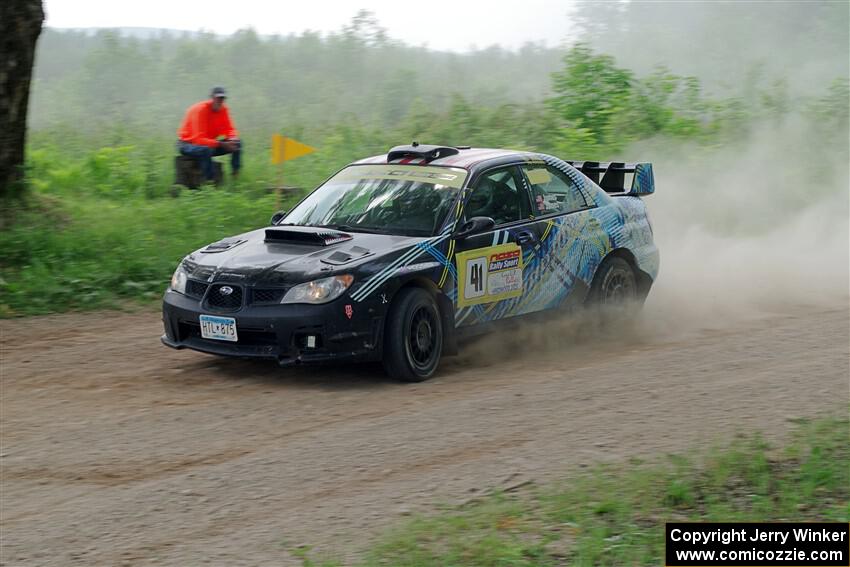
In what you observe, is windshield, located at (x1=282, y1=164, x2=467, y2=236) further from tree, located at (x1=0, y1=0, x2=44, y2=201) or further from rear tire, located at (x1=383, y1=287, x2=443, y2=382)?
tree, located at (x1=0, y1=0, x2=44, y2=201)

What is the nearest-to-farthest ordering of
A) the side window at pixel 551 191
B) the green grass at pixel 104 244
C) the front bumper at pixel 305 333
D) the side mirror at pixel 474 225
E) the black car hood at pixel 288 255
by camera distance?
the front bumper at pixel 305 333 → the black car hood at pixel 288 255 → the side mirror at pixel 474 225 → the side window at pixel 551 191 → the green grass at pixel 104 244

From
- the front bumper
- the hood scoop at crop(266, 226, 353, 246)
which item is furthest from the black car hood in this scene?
the front bumper

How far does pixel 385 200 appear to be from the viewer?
893 centimetres

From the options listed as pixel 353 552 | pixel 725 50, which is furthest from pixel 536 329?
pixel 725 50

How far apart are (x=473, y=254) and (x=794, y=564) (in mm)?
4281

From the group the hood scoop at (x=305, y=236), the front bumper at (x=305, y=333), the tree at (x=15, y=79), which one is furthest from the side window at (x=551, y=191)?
the tree at (x=15, y=79)

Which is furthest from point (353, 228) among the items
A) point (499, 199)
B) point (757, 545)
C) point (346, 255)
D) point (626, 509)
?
point (757, 545)

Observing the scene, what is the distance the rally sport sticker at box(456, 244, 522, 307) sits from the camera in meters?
8.56

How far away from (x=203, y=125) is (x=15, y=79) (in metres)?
3.82

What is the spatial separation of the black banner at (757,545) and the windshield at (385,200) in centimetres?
398

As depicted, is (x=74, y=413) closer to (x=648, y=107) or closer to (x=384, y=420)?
(x=384, y=420)

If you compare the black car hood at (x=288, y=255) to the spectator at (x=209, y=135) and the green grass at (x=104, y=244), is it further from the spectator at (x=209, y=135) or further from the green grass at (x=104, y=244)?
the spectator at (x=209, y=135)

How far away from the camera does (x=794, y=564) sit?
4773 mm

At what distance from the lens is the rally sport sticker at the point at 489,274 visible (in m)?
8.56
